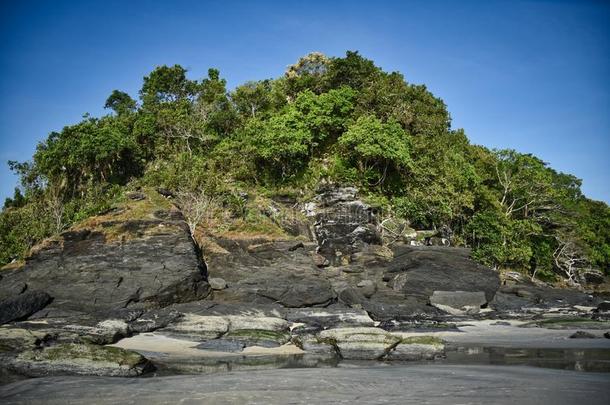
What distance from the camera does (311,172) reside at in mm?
36750

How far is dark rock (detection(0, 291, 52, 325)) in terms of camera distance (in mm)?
19297

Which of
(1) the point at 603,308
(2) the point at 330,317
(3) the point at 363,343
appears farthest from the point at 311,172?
(3) the point at 363,343

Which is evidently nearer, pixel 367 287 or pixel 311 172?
pixel 367 287

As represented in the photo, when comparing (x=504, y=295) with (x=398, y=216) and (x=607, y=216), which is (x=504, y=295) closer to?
(x=398, y=216)

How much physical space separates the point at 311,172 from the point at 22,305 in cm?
2282

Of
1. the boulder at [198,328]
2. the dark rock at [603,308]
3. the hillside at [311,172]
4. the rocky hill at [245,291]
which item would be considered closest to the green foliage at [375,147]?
the hillside at [311,172]

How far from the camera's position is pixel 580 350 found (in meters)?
14.8

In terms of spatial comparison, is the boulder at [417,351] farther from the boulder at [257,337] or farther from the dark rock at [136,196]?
the dark rock at [136,196]

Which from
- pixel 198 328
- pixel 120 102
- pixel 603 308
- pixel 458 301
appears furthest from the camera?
pixel 120 102

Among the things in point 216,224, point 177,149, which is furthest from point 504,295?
point 177,149

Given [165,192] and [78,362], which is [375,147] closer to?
[165,192]

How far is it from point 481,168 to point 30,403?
39178 mm

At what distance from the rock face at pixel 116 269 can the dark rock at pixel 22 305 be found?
86cm

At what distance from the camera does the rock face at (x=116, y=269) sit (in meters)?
22.6
